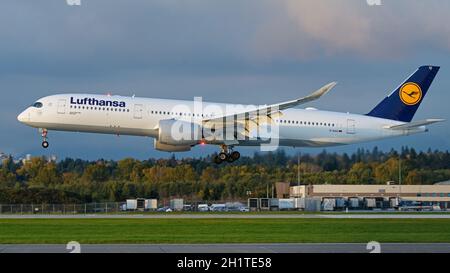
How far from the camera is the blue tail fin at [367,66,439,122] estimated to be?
6919cm

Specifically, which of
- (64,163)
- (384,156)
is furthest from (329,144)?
(64,163)

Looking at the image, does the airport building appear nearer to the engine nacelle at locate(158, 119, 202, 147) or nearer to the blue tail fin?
the blue tail fin

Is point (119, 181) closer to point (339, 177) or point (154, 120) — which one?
point (339, 177)

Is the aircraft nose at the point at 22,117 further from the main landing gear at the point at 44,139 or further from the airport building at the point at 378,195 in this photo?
the airport building at the point at 378,195

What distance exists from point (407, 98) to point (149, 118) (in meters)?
21.2

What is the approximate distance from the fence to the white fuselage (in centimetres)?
1823

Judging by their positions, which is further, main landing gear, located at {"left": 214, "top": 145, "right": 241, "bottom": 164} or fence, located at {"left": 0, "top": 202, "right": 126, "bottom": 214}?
fence, located at {"left": 0, "top": 202, "right": 126, "bottom": 214}

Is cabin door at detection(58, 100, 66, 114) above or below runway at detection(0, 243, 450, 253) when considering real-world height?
above

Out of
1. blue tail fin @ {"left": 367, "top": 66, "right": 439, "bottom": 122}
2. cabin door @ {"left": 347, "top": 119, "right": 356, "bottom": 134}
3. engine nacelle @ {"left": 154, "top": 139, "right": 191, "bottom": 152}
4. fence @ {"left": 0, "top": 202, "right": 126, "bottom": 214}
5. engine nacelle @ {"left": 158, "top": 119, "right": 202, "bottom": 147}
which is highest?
blue tail fin @ {"left": 367, "top": 66, "right": 439, "bottom": 122}

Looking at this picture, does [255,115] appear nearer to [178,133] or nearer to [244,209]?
[178,133]

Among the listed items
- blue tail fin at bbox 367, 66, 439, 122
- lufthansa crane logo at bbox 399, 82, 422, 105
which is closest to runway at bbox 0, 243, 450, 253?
blue tail fin at bbox 367, 66, 439, 122

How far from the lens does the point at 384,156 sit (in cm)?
7450

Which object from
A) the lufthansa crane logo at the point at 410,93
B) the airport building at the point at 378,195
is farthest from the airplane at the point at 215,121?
the airport building at the point at 378,195

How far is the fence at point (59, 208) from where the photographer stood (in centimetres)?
7819
